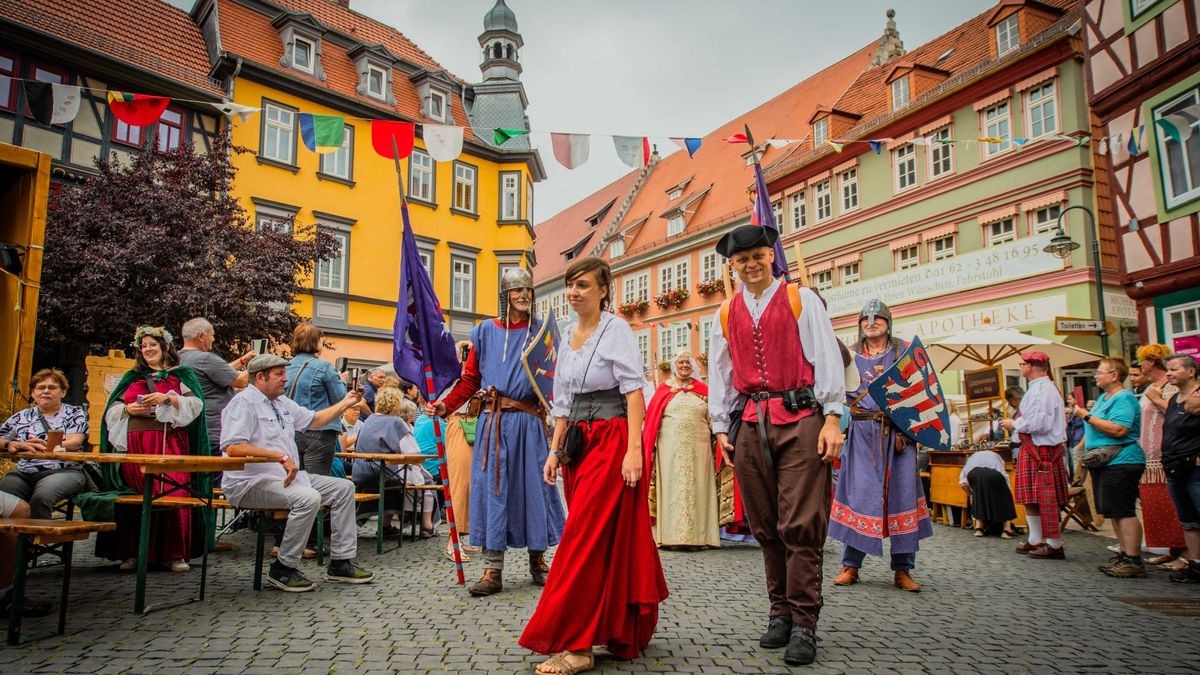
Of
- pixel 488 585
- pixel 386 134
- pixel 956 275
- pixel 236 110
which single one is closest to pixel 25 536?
pixel 488 585

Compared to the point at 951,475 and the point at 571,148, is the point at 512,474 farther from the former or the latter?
the point at 951,475

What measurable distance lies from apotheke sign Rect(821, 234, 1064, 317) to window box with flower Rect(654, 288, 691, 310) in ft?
34.3

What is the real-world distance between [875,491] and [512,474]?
2691 millimetres

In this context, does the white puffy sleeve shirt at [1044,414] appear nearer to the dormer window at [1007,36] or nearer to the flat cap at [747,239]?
the flat cap at [747,239]

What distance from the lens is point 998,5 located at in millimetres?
21484

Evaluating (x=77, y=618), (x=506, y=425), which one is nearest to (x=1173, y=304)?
(x=506, y=425)

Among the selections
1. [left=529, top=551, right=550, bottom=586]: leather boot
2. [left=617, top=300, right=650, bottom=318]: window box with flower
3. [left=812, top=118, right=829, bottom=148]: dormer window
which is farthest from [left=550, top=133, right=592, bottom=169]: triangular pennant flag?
[left=617, top=300, right=650, bottom=318]: window box with flower

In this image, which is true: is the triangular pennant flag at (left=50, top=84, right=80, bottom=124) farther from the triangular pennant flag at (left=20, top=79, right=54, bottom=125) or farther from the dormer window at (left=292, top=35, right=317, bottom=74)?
the dormer window at (left=292, top=35, right=317, bottom=74)

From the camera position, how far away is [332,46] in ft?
80.7

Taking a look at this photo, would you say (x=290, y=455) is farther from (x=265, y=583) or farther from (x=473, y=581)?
(x=473, y=581)

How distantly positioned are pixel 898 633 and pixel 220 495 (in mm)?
5319

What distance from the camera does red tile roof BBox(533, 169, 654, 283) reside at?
45.8 m

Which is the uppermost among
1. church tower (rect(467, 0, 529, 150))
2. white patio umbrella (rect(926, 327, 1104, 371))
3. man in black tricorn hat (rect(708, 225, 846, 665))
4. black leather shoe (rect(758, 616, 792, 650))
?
church tower (rect(467, 0, 529, 150))

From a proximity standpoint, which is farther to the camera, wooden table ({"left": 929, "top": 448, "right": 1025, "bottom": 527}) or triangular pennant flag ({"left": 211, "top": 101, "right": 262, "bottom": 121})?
wooden table ({"left": 929, "top": 448, "right": 1025, "bottom": 527})
